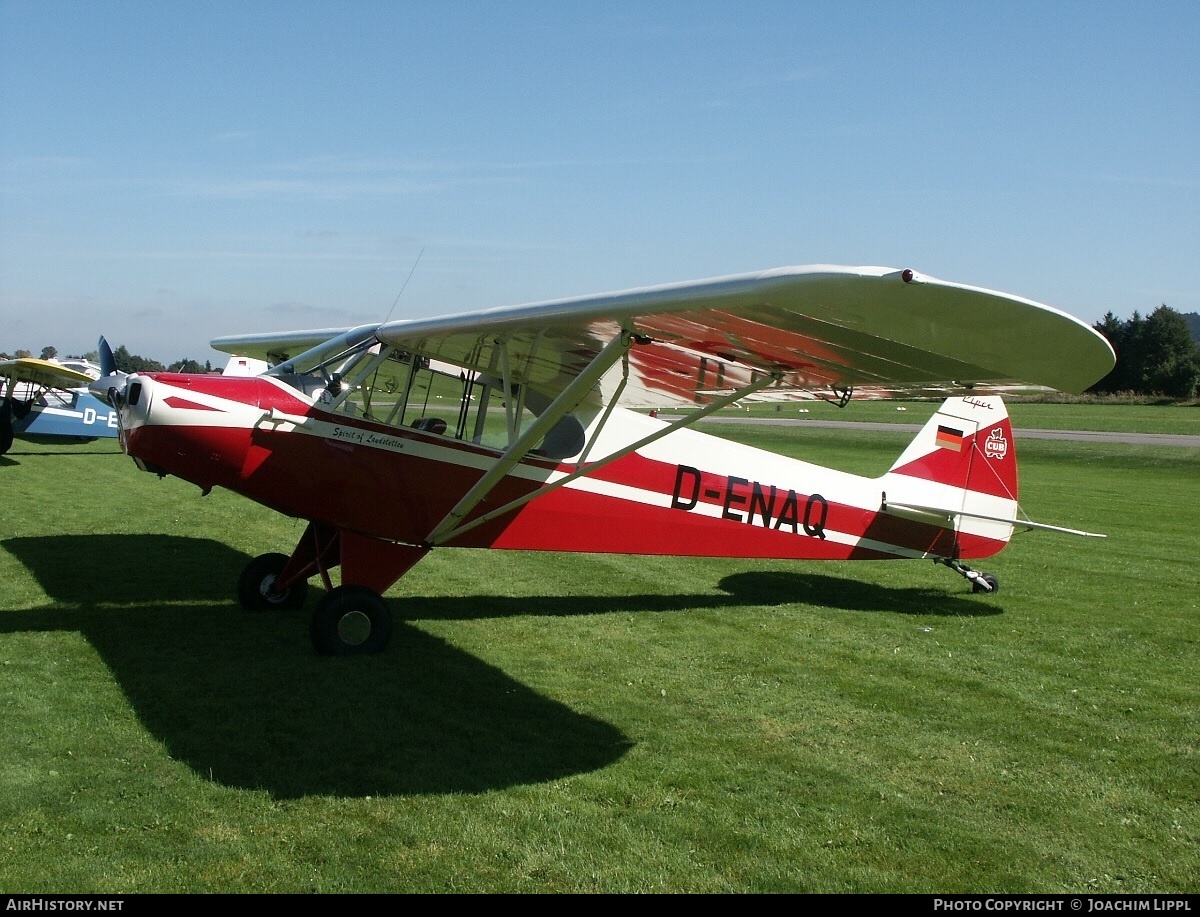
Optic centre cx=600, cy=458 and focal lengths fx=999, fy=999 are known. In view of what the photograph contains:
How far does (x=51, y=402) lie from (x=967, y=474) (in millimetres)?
19341

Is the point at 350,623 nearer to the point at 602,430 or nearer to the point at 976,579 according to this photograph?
the point at 602,430

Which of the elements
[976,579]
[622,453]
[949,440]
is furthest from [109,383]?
[976,579]

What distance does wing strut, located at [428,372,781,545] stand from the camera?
6.05 meters

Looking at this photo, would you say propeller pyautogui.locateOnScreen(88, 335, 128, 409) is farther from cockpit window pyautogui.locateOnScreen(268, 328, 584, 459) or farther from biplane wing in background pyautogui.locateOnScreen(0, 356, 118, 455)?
biplane wing in background pyautogui.locateOnScreen(0, 356, 118, 455)

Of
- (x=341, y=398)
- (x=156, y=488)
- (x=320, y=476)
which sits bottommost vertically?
(x=156, y=488)

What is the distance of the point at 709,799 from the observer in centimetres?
467

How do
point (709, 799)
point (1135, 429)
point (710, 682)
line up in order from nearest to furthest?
point (709, 799) < point (710, 682) < point (1135, 429)

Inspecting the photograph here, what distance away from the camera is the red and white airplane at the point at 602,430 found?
4508mm

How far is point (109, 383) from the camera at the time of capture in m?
8.48

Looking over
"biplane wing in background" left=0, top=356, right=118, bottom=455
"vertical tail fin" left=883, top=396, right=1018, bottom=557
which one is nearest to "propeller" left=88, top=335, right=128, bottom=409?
"vertical tail fin" left=883, top=396, right=1018, bottom=557
